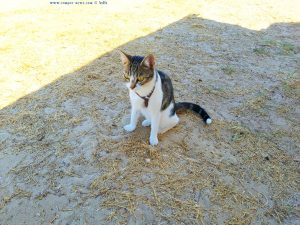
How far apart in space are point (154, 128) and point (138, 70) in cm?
66

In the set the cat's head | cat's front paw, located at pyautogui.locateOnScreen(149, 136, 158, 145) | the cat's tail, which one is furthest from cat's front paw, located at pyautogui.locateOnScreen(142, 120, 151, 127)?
→ the cat's head

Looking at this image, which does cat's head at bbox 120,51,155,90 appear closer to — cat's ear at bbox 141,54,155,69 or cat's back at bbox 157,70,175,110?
cat's ear at bbox 141,54,155,69

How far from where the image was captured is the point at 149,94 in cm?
282

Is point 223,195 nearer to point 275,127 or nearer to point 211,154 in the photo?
point 211,154

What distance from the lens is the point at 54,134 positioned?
3398 mm

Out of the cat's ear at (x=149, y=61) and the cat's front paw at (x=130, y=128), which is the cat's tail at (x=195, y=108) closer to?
the cat's front paw at (x=130, y=128)

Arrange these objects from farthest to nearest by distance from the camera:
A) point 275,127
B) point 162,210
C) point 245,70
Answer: point 245,70 → point 275,127 → point 162,210

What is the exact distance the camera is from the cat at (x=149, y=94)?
8.86 feet

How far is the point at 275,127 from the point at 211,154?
3.14 ft

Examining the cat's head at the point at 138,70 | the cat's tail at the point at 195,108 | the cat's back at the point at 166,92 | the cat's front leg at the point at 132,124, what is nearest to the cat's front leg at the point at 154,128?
the cat's back at the point at 166,92

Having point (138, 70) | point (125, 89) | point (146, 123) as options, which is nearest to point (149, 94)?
point (138, 70)

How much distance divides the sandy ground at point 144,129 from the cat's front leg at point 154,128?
86 millimetres

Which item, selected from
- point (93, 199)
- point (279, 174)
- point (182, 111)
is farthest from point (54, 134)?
point (279, 174)

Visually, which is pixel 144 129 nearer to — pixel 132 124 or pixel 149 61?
pixel 132 124
